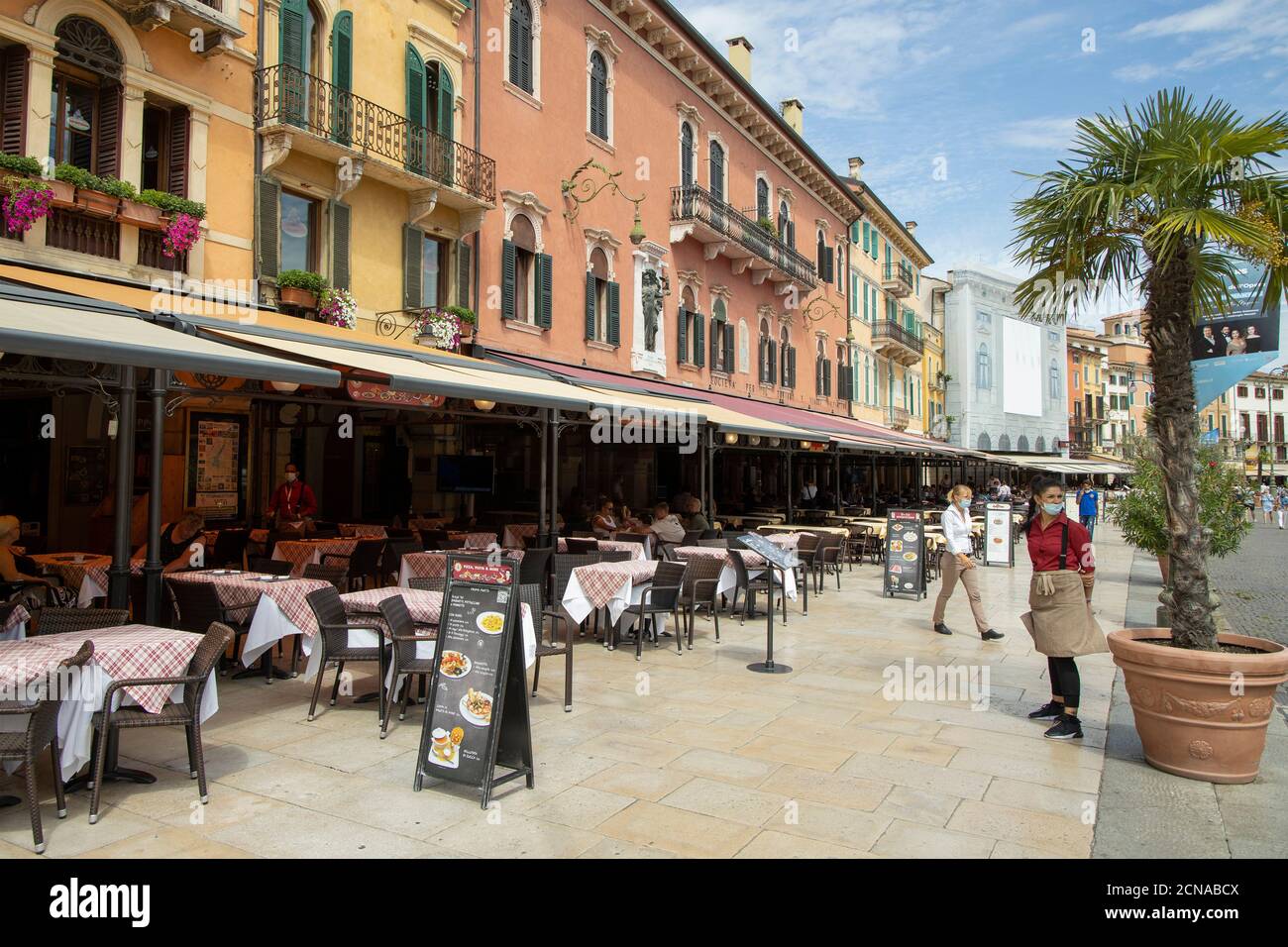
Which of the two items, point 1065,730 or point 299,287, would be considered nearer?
point 1065,730

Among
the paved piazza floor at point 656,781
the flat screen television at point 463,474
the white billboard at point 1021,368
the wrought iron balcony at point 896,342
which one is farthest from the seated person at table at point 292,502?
the white billboard at point 1021,368

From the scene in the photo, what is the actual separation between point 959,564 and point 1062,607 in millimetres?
3831

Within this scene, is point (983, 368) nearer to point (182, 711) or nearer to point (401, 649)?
point (401, 649)

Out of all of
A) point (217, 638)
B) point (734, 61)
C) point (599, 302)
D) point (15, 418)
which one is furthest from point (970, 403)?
point (217, 638)

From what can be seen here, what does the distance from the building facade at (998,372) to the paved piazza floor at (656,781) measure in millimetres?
47221

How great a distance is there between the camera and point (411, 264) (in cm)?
1335

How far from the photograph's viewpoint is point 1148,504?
12.5 m

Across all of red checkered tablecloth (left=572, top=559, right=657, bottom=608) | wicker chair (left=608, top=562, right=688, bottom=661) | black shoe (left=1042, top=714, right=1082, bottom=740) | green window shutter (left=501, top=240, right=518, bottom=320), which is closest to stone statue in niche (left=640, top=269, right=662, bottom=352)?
green window shutter (left=501, top=240, right=518, bottom=320)

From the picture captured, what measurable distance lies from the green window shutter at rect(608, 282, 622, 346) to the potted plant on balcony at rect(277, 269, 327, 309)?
762 cm

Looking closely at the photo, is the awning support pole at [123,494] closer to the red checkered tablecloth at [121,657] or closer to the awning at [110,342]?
the awning at [110,342]

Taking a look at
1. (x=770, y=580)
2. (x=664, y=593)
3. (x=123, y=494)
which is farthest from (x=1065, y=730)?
(x=123, y=494)

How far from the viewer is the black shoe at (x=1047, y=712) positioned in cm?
589
